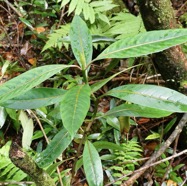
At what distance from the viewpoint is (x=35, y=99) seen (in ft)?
4.02

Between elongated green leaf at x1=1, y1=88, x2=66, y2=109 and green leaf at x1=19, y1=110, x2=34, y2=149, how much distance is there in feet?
2.90

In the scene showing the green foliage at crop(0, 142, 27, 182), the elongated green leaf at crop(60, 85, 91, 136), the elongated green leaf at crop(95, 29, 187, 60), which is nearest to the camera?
the elongated green leaf at crop(60, 85, 91, 136)

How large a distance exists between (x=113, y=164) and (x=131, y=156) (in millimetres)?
141

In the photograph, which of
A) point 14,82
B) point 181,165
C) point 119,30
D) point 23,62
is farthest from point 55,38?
point 14,82

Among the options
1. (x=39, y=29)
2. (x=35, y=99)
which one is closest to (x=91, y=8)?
(x=39, y=29)

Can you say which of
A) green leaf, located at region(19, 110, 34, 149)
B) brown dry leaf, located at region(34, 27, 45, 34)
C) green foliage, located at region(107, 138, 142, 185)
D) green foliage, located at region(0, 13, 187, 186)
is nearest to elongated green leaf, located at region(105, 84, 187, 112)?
green foliage, located at region(0, 13, 187, 186)

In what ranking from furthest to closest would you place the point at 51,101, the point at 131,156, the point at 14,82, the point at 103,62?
the point at 103,62, the point at 131,156, the point at 51,101, the point at 14,82

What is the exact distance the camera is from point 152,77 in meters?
2.29

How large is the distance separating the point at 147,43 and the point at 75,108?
0.34 meters

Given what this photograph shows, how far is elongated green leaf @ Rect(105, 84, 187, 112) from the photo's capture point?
112cm

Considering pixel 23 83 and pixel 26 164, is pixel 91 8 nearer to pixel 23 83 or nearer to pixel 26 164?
pixel 23 83

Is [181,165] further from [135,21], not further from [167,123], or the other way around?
[135,21]

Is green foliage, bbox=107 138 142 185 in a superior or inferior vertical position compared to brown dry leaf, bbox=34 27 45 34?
inferior

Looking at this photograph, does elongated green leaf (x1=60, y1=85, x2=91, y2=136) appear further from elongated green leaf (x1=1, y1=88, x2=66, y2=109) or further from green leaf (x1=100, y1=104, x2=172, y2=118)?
green leaf (x1=100, y1=104, x2=172, y2=118)
